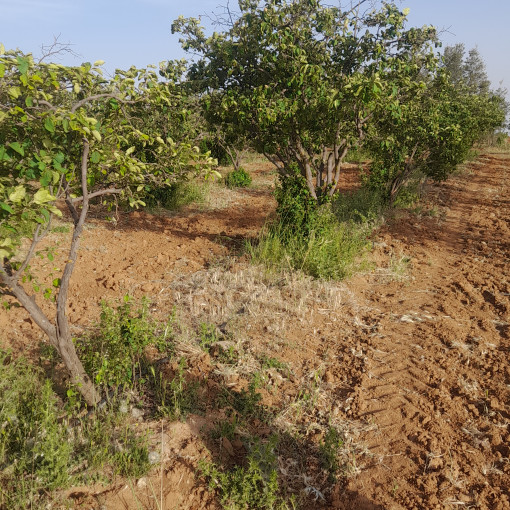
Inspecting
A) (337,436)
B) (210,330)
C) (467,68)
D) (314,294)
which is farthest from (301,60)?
(467,68)

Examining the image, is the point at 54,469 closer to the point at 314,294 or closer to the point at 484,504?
the point at 484,504

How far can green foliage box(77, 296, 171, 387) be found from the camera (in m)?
3.40

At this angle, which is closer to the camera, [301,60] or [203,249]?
[301,60]

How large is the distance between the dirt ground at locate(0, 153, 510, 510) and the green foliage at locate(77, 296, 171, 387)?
525 millimetres

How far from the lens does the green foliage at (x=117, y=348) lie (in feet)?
11.1

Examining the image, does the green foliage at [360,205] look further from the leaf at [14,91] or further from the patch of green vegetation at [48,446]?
the leaf at [14,91]

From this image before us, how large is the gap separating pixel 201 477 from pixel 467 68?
42971mm

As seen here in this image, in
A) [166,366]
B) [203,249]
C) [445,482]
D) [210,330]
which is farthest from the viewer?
[203,249]

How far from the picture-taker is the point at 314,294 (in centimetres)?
542

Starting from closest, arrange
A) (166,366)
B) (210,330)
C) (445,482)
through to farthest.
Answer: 1. (445,482)
2. (166,366)
3. (210,330)

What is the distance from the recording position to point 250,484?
262 centimetres

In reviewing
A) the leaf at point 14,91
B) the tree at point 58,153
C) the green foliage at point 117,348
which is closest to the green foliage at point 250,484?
the green foliage at point 117,348

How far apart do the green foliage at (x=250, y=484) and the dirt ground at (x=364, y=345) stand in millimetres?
124

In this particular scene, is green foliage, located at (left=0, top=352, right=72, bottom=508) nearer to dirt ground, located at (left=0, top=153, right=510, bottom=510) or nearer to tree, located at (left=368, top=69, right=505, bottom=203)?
dirt ground, located at (left=0, top=153, right=510, bottom=510)
